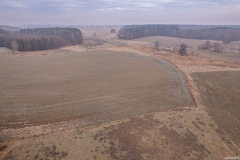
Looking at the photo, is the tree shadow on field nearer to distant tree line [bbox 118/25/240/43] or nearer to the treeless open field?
the treeless open field

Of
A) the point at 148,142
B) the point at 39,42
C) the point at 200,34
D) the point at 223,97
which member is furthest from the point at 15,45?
the point at 200,34

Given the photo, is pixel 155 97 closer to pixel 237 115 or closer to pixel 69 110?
pixel 237 115

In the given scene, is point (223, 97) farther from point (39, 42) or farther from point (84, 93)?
point (39, 42)

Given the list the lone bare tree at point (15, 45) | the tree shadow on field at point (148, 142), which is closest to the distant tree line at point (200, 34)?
the lone bare tree at point (15, 45)

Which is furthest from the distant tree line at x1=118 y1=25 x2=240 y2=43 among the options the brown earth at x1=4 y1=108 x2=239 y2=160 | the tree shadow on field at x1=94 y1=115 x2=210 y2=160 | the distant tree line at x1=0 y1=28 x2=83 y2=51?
the tree shadow on field at x1=94 y1=115 x2=210 y2=160

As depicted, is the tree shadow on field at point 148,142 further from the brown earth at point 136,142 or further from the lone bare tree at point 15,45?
the lone bare tree at point 15,45

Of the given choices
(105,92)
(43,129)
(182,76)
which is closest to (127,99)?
(105,92)
